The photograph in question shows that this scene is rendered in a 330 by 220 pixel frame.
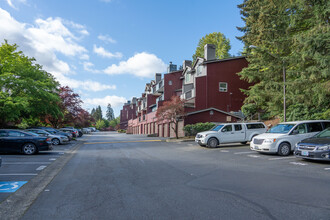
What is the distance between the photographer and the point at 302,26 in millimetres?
25969

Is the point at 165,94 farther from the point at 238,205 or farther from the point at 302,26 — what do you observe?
the point at 238,205

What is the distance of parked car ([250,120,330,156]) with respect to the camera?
41.4ft

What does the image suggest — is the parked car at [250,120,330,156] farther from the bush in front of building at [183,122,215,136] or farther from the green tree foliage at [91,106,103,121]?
the green tree foliage at [91,106,103,121]

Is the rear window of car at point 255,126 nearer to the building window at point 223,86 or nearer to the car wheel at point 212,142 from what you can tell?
the car wheel at point 212,142

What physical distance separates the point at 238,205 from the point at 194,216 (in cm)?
109

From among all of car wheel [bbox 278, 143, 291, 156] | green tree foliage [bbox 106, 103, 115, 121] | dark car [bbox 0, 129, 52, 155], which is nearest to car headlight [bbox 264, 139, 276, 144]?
car wheel [bbox 278, 143, 291, 156]

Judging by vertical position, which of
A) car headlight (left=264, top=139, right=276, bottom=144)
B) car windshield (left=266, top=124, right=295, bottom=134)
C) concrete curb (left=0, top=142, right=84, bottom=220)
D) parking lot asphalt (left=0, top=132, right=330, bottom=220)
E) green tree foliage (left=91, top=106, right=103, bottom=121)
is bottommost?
concrete curb (left=0, top=142, right=84, bottom=220)

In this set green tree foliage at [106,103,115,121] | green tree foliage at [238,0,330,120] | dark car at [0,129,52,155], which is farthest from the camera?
green tree foliage at [106,103,115,121]

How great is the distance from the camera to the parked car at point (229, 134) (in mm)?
17828

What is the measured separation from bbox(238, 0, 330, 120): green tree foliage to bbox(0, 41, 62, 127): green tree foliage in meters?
19.0

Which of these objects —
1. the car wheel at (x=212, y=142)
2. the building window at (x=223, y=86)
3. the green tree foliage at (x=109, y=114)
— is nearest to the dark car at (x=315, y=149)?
the car wheel at (x=212, y=142)

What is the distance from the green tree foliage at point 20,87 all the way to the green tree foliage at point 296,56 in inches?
747

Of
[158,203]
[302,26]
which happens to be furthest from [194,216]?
[302,26]

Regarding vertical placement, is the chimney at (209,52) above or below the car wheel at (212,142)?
above
